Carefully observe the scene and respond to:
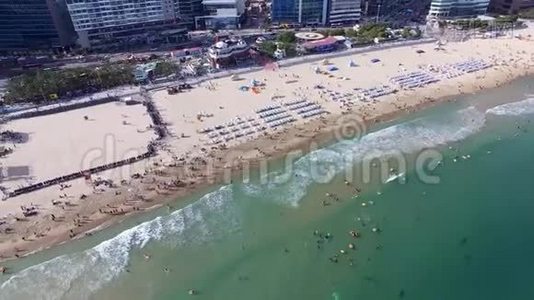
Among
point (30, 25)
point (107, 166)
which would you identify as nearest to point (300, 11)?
point (30, 25)

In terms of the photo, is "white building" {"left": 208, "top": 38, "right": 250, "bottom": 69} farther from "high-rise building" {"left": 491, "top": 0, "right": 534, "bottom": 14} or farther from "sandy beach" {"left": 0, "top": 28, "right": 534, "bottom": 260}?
"high-rise building" {"left": 491, "top": 0, "right": 534, "bottom": 14}

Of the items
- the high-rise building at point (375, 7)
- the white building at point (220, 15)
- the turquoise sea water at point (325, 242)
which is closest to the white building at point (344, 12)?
the high-rise building at point (375, 7)

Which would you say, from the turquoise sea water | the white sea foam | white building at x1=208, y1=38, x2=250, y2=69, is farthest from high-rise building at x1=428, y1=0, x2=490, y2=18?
the turquoise sea water

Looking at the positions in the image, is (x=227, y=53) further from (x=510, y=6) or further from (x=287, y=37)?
(x=510, y=6)

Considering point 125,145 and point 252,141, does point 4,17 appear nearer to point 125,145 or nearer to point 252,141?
point 125,145

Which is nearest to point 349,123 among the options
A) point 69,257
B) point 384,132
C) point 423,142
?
point 384,132

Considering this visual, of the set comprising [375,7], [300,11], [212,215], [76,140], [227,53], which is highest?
[300,11]
